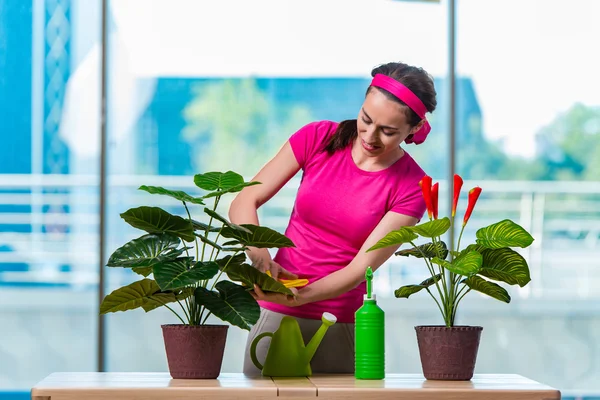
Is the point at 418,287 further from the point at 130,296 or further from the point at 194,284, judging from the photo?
the point at 130,296

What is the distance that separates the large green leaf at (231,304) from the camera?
1.91m

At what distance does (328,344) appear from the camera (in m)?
2.35

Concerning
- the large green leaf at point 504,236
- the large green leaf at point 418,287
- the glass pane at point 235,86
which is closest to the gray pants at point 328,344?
the large green leaf at point 418,287

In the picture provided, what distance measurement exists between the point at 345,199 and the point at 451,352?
1.80 feet

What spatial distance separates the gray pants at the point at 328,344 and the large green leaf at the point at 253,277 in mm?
311

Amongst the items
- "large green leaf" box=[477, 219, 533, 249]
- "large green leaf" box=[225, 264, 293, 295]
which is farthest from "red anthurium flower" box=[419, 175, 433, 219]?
"large green leaf" box=[225, 264, 293, 295]

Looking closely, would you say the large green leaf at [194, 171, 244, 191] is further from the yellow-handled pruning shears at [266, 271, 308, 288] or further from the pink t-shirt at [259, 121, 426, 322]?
the pink t-shirt at [259, 121, 426, 322]

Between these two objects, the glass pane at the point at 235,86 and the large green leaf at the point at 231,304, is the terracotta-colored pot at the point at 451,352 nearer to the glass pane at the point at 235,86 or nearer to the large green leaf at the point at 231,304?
the large green leaf at the point at 231,304

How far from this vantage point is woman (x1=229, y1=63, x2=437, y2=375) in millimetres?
2271

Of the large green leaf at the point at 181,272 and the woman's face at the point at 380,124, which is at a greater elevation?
the woman's face at the point at 380,124

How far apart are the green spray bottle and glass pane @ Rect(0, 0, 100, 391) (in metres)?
2.07

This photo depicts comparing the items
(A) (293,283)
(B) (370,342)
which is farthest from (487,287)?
(A) (293,283)

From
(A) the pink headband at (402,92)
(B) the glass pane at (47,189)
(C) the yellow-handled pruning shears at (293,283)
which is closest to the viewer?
(C) the yellow-handled pruning shears at (293,283)

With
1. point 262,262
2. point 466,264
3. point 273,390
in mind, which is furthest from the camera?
point 262,262
